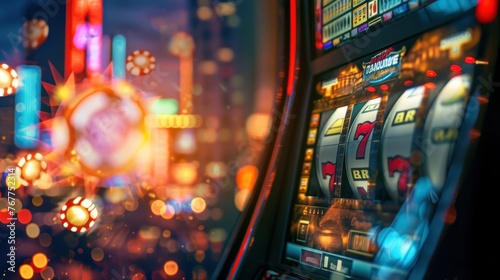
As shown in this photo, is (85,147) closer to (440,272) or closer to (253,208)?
(253,208)

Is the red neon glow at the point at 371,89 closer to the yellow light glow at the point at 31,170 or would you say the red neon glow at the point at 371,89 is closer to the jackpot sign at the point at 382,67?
the jackpot sign at the point at 382,67

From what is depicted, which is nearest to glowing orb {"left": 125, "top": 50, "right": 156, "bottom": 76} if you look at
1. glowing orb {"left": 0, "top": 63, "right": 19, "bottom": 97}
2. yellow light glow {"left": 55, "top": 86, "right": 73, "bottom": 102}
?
yellow light glow {"left": 55, "top": 86, "right": 73, "bottom": 102}

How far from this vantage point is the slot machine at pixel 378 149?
1099 millimetres

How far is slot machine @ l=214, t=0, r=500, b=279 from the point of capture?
1.10m

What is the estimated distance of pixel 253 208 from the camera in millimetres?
2004

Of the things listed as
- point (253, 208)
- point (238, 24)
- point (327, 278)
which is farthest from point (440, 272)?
point (238, 24)

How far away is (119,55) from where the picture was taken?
4.38 metres

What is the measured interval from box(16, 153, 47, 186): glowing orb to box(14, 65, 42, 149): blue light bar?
0.14 m

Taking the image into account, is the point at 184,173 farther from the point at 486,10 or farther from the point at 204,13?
the point at 486,10

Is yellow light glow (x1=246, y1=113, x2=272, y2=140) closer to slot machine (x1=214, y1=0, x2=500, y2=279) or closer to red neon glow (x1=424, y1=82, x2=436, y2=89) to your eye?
slot machine (x1=214, y1=0, x2=500, y2=279)

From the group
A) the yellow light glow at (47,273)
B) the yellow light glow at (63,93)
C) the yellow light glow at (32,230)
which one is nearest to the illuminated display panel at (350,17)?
the yellow light glow at (63,93)

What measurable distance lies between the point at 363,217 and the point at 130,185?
10.6ft

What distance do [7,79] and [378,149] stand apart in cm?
228

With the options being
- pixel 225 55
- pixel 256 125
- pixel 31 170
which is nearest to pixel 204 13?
pixel 225 55
